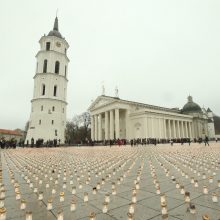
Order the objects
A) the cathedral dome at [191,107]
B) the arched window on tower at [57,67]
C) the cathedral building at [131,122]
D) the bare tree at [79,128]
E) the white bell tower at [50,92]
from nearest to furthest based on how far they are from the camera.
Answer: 1. the white bell tower at [50,92]
2. the arched window on tower at [57,67]
3. the cathedral building at [131,122]
4. the bare tree at [79,128]
5. the cathedral dome at [191,107]

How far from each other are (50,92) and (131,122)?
1128 inches

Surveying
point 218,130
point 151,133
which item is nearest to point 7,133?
point 151,133

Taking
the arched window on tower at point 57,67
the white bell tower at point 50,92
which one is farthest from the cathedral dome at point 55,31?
the arched window on tower at point 57,67

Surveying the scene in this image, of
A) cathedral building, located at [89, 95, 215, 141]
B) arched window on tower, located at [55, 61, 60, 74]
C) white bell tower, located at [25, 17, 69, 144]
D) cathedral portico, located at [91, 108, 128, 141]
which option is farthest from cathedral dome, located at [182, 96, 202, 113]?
arched window on tower, located at [55, 61, 60, 74]

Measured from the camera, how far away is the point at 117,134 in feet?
183

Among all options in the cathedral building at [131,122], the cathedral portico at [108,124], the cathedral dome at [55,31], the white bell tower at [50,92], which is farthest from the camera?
the cathedral dome at [55,31]

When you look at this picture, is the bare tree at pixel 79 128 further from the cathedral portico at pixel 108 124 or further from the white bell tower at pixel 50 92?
the white bell tower at pixel 50 92

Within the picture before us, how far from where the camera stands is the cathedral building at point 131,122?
58.5 m

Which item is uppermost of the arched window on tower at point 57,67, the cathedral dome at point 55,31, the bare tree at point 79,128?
the cathedral dome at point 55,31

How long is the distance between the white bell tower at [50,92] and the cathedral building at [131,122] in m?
15.2

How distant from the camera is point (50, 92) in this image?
172 feet

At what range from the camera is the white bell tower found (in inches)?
1967

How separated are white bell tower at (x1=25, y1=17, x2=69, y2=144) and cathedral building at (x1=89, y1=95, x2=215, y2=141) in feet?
49.8

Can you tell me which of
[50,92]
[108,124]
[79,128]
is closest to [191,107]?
[108,124]
